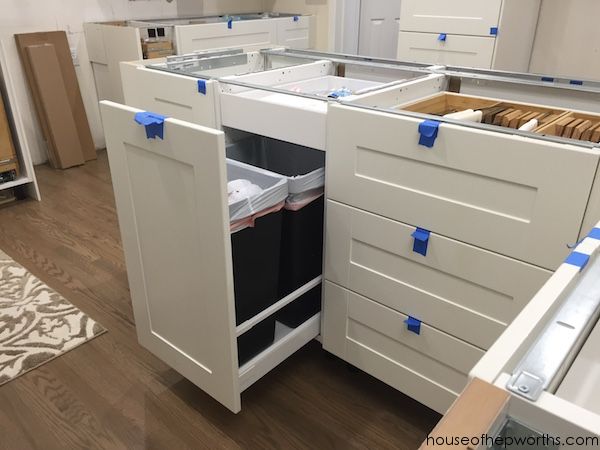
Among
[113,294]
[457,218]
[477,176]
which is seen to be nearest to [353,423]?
[457,218]

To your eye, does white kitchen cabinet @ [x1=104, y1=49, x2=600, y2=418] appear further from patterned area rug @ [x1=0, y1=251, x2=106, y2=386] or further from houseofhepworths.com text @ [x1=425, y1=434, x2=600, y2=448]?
houseofhepworths.com text @ [x1=425, y1=434, x2=600, y2=448]

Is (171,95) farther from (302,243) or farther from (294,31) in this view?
(294,31)

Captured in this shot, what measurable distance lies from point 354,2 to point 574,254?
3.86 meters

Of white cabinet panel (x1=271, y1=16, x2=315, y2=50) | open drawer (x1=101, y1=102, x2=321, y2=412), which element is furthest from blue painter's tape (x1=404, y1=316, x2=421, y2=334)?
white cabinet panel (x1=271, y1=16, x2=315, y2=50)

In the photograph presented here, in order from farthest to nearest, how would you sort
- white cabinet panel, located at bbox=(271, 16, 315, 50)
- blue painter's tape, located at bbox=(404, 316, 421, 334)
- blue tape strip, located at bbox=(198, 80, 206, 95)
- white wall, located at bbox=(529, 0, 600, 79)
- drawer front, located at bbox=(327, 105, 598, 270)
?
1. white cabinet panel, located at bbox=(271, 16, 315, 50)
2. white wall, located at bbox=(529, 0, 600, 79)
3. blue tape strip, located at bbox=(198, 80, 206, 95)
4. blue painter's tape, located at bbox=(404, 316, 421, 334)
5. drawer front, located at bbox=(327, 105, 598, 270)

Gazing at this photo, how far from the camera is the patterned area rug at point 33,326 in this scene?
5.88 feet

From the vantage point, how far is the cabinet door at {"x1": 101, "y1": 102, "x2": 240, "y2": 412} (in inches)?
44.8

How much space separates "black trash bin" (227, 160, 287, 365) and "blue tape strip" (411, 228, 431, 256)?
37 centimetres

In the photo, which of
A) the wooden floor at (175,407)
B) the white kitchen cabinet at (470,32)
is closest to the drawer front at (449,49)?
the white kitchen cabinet at (470,32)

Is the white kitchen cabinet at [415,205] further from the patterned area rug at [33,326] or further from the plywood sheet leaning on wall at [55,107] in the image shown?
the plywood sheet leaning on wall at [55,107]

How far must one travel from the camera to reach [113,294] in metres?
2.15

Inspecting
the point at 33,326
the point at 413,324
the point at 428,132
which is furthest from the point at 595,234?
the point at 33,326

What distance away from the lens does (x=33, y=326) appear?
6.40 ft

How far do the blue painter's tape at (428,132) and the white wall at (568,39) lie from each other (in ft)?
6.77
